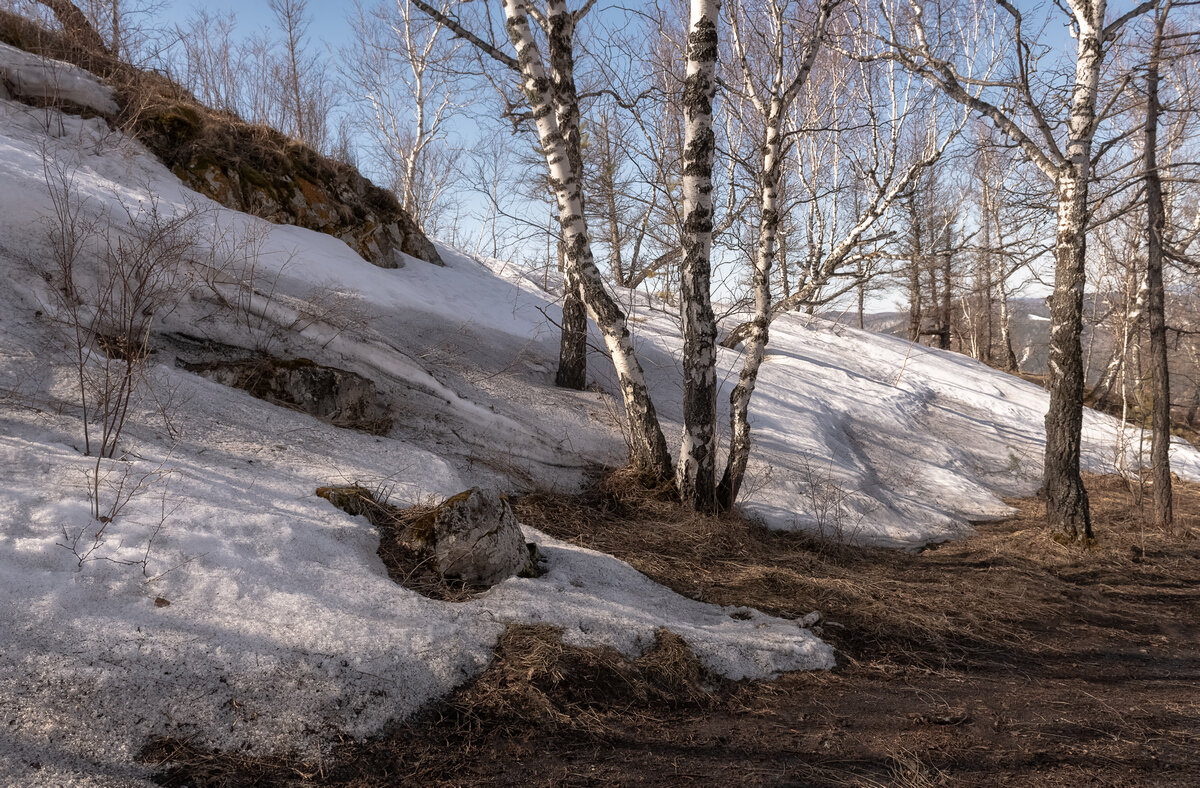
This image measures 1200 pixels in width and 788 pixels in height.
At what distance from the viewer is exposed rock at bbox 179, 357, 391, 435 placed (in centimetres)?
543

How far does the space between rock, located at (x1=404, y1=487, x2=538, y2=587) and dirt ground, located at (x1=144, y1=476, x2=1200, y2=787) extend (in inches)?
21.9

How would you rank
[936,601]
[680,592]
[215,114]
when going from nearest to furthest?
[680,592] < [936,601] < [215,114]

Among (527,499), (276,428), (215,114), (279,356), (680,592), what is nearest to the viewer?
(680,592)

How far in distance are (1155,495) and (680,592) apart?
6117 mm

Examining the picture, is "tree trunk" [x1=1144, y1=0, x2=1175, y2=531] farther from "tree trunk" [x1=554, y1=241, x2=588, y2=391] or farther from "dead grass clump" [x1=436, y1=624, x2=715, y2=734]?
"dead grass clump" [x1=436, y1=624, x2=715, y2=734]

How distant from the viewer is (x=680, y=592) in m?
4.27

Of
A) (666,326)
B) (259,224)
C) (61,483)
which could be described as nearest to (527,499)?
(61,483)

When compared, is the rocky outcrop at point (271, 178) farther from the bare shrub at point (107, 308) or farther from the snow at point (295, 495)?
the bare shrub at point (107, 308)

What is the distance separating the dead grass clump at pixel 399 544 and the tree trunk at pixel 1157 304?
7.45m

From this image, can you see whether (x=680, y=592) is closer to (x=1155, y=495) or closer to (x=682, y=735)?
(x=682, y=735)

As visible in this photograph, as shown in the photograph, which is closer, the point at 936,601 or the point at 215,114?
the point at 936,601

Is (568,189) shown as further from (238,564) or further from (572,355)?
(238,564)

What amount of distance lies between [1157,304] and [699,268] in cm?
536

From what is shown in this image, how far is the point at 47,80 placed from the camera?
328 inches
